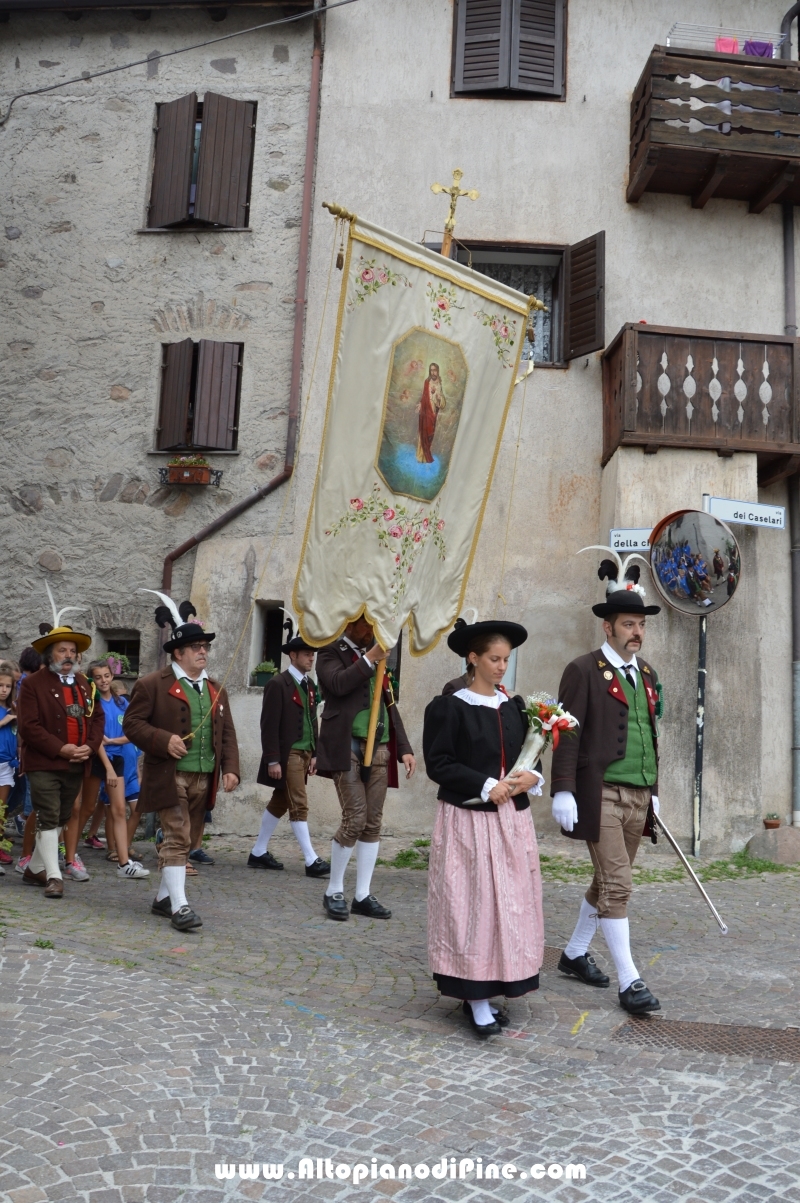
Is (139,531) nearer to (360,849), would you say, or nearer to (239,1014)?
(360,849)

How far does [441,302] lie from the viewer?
6.73 m

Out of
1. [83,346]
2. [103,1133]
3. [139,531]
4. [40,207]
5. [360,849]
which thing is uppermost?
[40,207]

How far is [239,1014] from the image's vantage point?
16.0 ft

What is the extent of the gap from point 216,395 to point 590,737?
8.06 metres

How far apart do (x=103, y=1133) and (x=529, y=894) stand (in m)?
2.13

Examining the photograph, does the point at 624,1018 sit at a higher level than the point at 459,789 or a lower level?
lower

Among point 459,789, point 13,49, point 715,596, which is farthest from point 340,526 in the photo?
point 13,49

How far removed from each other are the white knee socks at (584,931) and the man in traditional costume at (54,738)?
349cm

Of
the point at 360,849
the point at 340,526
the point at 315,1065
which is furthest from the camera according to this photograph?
the point at 360,849

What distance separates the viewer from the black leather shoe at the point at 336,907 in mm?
7012

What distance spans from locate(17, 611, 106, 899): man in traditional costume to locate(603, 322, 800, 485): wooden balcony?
244 inches

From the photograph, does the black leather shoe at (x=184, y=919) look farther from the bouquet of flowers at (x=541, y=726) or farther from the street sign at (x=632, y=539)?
Result: the street sign at (x=632, y=539)

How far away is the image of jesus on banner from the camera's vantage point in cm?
666

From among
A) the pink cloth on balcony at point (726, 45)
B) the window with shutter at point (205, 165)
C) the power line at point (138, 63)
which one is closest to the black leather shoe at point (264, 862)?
the window with shutter at point (205, 165)
